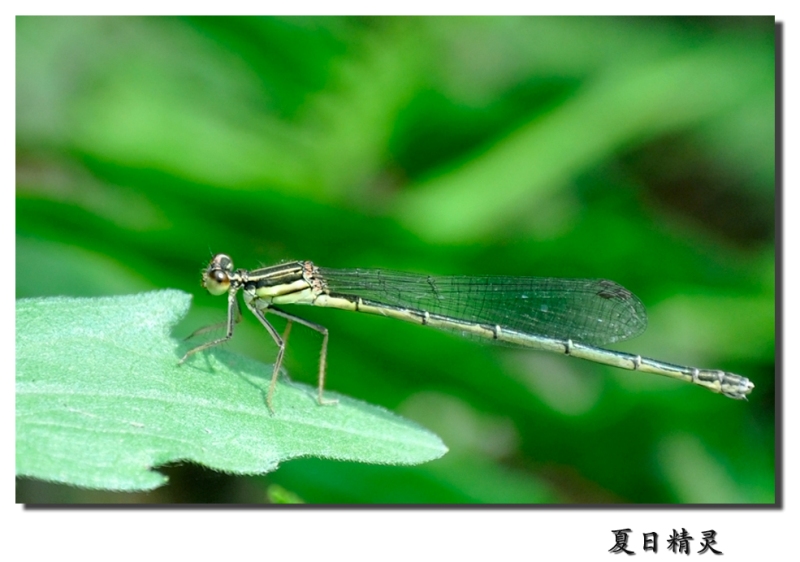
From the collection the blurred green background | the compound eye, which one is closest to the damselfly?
the compound eye

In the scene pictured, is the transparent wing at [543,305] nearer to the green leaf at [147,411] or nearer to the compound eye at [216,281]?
the compound eye at [216,281]

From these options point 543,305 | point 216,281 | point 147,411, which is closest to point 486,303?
point 543,305

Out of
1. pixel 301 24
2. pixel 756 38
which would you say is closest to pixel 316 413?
pixel 301 24

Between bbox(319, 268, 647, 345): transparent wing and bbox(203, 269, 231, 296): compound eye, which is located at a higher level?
bbox(203, 269, 231, 296): compound eye

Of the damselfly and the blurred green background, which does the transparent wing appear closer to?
the damselfly

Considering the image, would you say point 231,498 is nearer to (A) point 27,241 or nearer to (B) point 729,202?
(A) point 27,241

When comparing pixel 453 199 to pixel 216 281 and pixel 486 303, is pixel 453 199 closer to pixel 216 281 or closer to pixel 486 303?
pixel 486 303
